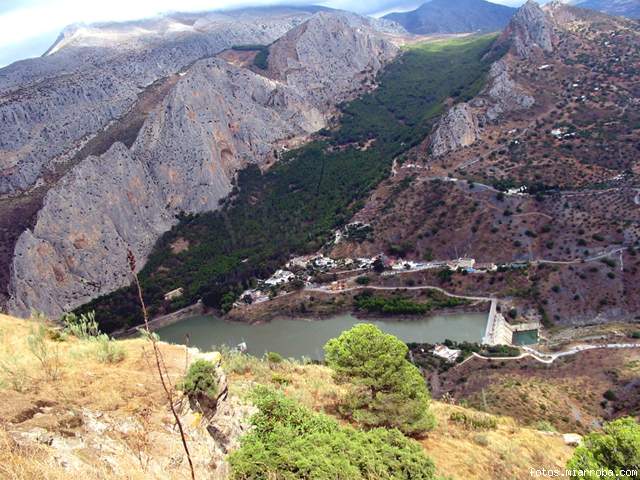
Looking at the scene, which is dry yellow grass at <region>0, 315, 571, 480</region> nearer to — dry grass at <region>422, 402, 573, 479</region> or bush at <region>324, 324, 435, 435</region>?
dry grass at <region>422, 402, 573, 479</region>

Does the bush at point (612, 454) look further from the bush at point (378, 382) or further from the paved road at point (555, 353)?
the paved road at point (555, 353)

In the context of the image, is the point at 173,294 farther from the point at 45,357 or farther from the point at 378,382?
the point at 45,357

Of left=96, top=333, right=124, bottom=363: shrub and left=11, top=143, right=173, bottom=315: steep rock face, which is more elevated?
left=96, top=333, right=124, bottom=363: shrub

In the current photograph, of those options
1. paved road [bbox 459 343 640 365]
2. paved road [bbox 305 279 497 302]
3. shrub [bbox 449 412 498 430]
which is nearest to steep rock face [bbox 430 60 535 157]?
paved road [bbox 305 279 497 302]

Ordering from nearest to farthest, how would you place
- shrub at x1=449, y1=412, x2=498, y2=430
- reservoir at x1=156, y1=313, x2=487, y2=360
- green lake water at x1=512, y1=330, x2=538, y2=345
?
shrub at x1=449, y1=412, x2=498, y2=430, green lake water at x1=512, y1=330, x2=538, y2=345, reservoir at x1=156, y1=313, x2=487, y2=360

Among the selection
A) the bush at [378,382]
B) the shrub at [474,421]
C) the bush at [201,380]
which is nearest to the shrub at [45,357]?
the bush at [201,380]

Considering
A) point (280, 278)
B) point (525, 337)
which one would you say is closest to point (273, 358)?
point (525, 337)

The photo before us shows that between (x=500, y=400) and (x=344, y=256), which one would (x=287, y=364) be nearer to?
(x=500, y=400)
